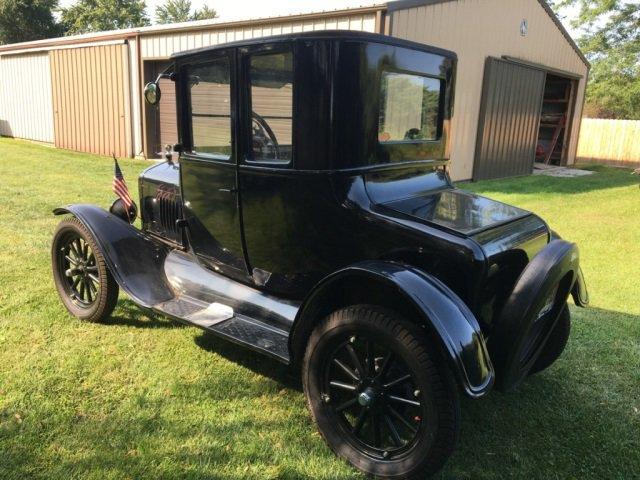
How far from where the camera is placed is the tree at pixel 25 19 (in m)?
35.2

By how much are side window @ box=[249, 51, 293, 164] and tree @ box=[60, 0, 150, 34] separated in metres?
45.6

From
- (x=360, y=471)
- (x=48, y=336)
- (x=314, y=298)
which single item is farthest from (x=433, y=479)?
(x=48, y=336)

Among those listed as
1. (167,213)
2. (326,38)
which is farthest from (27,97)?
(326,38)

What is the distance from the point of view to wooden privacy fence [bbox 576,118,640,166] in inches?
760

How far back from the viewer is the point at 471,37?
34.3 ft

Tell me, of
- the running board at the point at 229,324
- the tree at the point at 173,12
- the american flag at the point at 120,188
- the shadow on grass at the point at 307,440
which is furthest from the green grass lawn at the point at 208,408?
the tree at the point at 173,12

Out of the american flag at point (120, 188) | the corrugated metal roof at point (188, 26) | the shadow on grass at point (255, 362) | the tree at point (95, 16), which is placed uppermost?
the tree at point (95, 16)

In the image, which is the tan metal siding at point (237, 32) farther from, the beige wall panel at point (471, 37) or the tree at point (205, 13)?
the tree at point (205, 13)

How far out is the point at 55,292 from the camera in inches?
167

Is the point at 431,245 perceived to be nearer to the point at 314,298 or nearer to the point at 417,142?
the point at 314,298

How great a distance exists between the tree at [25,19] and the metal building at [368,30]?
75.7 ft

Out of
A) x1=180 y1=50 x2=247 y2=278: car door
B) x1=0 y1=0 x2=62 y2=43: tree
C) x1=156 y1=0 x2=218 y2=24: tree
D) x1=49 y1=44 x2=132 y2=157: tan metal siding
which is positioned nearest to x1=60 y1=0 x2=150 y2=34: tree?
x1=0 y1=0 x2=62 y2=43: tree

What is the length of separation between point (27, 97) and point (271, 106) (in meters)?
16.6

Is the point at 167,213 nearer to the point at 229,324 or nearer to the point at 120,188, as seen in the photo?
the point at 120,188
